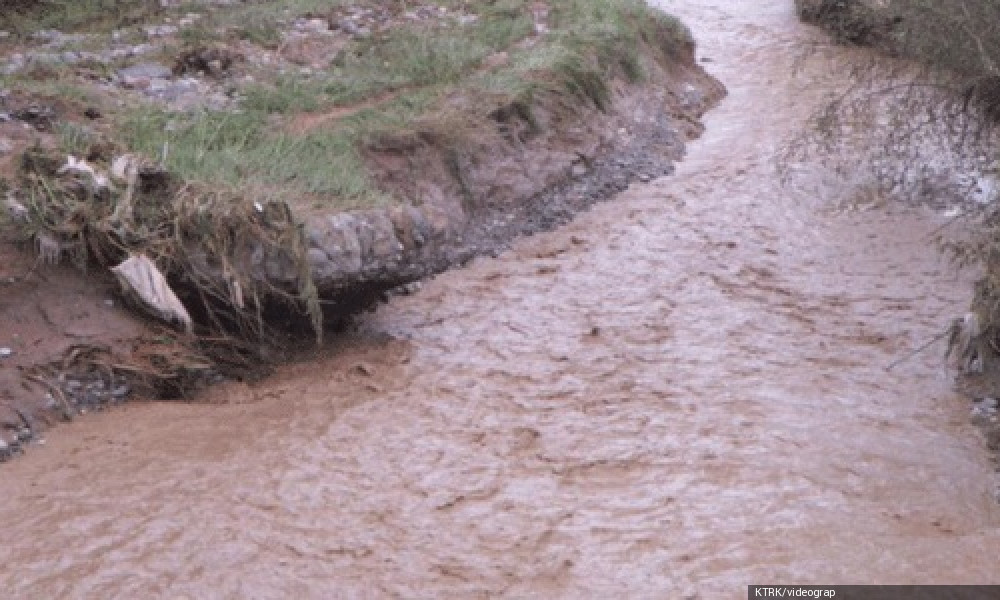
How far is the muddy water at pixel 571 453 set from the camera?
482 centimetres

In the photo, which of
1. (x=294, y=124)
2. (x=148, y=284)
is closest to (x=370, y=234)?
(x=148, y=284)

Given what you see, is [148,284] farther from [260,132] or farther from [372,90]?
[372,90]

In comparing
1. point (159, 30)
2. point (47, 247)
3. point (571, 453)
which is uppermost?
point (159, 30)

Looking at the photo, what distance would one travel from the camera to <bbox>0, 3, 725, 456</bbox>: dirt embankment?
6207 mm

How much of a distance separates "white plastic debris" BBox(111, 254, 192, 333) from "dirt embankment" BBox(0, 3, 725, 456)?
0.40ft

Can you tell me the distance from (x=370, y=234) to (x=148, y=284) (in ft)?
4.77

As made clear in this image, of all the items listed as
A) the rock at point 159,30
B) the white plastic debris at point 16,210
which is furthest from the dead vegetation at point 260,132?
the rock at point 159,30

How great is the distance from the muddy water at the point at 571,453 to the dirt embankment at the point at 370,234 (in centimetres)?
27

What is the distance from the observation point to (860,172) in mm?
10047

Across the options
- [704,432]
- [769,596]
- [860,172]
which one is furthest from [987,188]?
[769,596]

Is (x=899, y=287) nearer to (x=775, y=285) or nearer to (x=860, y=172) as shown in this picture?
(x=775, y=285)

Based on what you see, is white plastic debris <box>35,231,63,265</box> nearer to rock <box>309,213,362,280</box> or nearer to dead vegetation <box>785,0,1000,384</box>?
rock <box>309,213,362,280</box>

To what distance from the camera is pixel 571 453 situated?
5.96 m

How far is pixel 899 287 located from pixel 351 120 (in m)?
4.14
